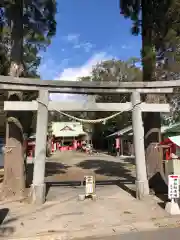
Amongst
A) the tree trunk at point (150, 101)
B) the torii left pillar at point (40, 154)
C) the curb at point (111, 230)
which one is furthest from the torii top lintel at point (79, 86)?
the curb at point (111, 230)

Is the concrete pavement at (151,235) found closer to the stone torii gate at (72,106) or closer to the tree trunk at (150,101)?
the stone torii gate at (72,106)

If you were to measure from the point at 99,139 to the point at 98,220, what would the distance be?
4837cm

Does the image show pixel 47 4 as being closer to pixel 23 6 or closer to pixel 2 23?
pixel 23 6

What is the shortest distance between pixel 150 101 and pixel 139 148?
2.75 metres

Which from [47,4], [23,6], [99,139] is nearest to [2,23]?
[23,6]

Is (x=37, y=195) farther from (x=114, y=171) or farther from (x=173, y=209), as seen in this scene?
(x=114, y=171)

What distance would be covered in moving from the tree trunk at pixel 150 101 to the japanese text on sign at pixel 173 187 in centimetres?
322

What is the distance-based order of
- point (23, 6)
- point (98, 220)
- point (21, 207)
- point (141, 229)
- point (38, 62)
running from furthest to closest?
point (38, 62), point (23, 6), point (21, 207), point (98, 220), point (141, 229)

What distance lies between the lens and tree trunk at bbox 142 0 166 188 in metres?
11.4

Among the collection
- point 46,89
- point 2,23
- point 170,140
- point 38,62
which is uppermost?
point 38,62

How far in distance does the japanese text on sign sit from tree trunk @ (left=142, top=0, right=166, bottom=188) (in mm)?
3224

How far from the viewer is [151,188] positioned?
10.9 metres

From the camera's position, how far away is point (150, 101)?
11.8 m

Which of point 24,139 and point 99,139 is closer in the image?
point 24,139
